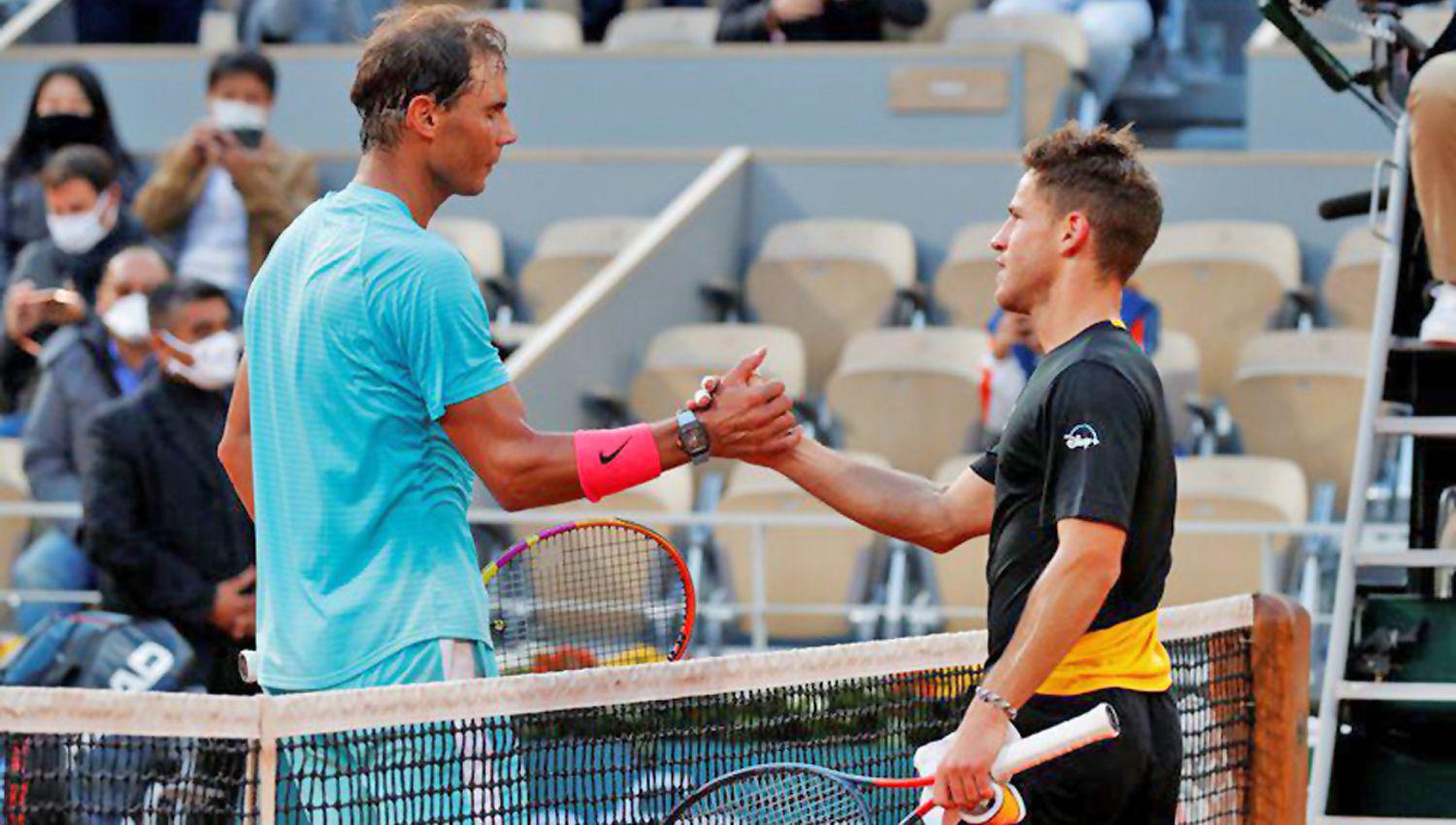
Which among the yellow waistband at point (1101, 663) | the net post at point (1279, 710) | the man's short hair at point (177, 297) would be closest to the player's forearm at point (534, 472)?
the yellow waistband at point (1101, 663)

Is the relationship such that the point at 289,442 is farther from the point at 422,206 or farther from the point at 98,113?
the point at 98,113

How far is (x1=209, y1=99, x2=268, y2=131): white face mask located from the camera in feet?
37.2

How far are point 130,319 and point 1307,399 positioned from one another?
171 inches

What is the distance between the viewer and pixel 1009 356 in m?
10.1

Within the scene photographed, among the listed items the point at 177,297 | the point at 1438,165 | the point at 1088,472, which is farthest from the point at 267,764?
the point at 177,297

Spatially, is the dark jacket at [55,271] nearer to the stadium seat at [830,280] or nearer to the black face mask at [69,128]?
the black face mask at [69,128]

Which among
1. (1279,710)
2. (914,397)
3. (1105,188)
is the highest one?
(1105,188)

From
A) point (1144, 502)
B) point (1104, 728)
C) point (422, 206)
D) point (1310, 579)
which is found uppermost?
point (422, 206)

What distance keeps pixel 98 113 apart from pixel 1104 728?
8.42 m

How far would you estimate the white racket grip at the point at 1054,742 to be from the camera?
160 inches

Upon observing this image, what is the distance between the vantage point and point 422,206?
A: 438cm

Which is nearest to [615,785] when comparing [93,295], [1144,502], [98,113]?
[1144,502]

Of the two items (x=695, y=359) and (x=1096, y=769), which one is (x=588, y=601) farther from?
(x=695, y=359)

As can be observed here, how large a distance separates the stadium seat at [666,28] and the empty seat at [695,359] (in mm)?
2884
